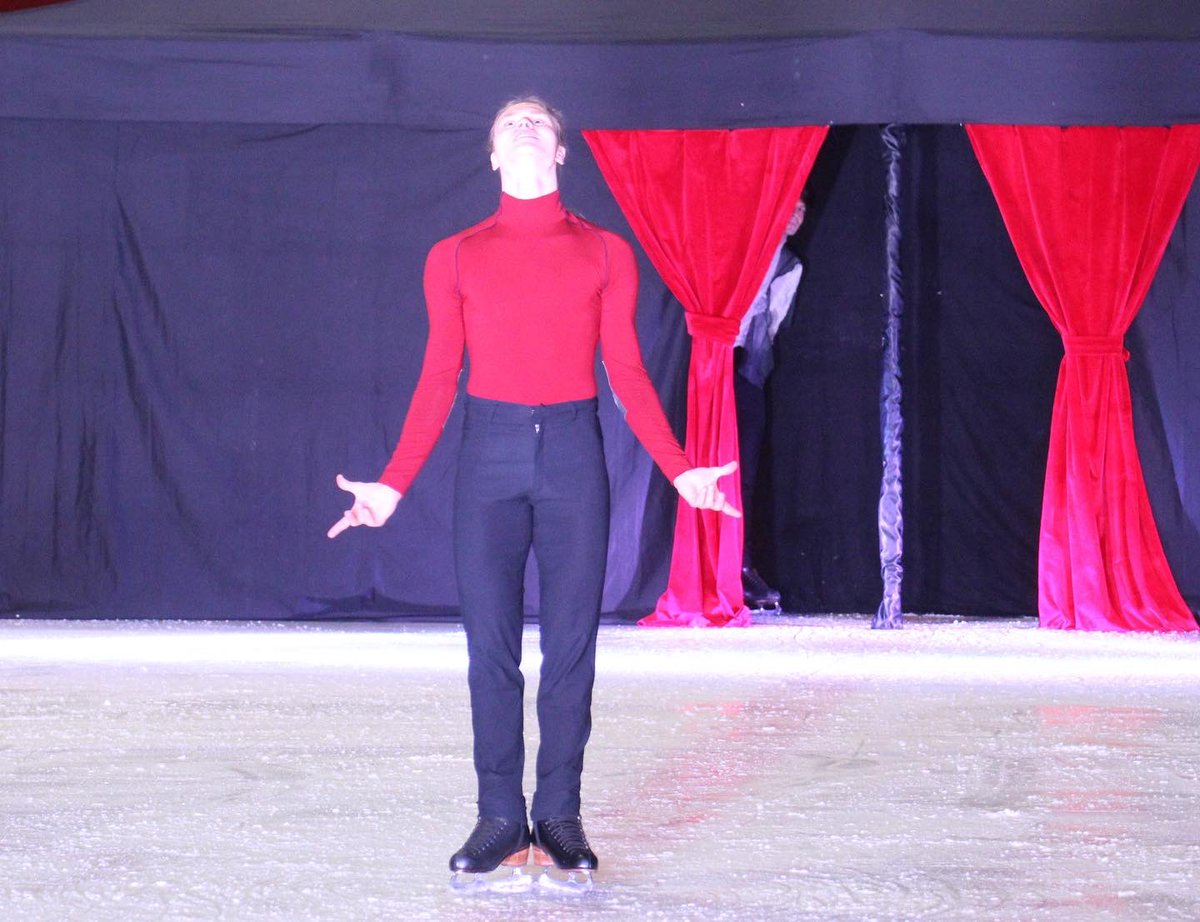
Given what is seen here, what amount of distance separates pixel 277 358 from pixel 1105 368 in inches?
125

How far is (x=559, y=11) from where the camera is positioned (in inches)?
238

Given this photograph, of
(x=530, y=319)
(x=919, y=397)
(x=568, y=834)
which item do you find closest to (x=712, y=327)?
(x=919, y=397)

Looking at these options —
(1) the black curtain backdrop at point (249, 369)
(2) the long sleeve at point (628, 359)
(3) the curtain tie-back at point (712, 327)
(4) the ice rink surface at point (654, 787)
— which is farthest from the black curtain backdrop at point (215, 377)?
(2) the long sleeve at point (628, 359)

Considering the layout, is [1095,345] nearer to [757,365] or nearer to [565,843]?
[757,365]

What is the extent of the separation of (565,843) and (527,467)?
53 cm

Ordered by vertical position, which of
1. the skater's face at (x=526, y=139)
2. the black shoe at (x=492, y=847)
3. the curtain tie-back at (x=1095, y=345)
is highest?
the skater's face at (x=526, y=139)

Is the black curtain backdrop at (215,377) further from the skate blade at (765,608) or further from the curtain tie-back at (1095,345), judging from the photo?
the curtain tie-back at (1095,345)

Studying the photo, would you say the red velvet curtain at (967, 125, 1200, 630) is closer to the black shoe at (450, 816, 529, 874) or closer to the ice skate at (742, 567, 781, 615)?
the ice skate at (742, 567, 781, 615)

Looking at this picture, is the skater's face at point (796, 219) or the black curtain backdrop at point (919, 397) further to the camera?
the black curtain backdrop at point (919, 397)

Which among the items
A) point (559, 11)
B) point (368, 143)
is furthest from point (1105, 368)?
point (368, 143)

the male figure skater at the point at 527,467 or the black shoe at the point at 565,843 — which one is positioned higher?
the male figure skater at the point at 527,467

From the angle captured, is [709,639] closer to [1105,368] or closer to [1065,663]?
[1065,663]

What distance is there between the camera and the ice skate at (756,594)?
6.59 metres

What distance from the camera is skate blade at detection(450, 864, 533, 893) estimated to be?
2242 mm
